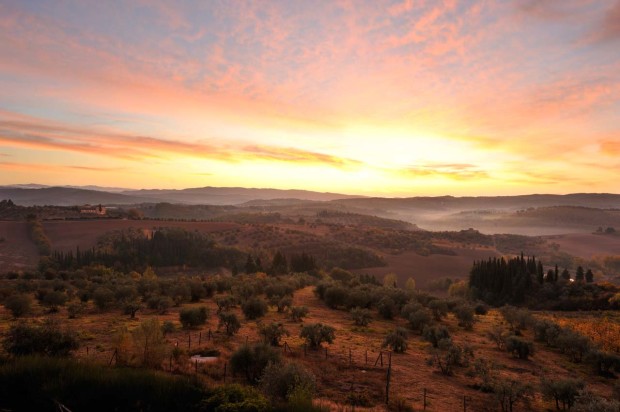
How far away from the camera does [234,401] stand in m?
11.6

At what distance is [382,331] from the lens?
1336 inches

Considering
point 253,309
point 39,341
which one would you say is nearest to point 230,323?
point 253,309

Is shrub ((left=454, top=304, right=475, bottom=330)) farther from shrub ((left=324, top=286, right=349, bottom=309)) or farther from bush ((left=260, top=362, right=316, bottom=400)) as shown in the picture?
bush ((left=260, top=362, right=316, bottom=400))

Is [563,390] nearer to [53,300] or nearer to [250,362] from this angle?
[250,362]

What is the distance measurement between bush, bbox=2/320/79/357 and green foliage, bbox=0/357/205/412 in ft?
17.1

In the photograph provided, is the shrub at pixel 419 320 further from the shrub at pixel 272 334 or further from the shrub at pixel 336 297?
the shrub at pixel 272 334

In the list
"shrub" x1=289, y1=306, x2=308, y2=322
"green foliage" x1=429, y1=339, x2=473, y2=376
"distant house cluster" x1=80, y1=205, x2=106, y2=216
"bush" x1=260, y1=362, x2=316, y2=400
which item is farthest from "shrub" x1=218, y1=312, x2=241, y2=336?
"distant house cluster" x1=80, y1=205, x2=106, y2=216

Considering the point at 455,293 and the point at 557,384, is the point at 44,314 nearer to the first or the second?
the point at 557,384

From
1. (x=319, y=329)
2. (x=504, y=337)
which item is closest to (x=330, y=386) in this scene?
(x=319, y=329)

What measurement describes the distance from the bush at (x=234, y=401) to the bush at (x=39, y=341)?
35.5 feet

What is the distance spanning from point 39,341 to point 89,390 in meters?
8.83

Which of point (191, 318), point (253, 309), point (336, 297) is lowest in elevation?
point (336, 297)

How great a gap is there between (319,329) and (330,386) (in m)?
7.45

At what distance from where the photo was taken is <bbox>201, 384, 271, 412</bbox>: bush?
1114 centimetres
